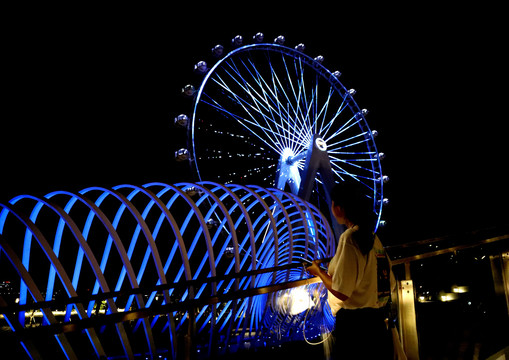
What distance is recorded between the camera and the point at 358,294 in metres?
2.12

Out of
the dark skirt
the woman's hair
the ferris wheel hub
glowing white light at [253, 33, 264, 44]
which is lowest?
the dark skirt

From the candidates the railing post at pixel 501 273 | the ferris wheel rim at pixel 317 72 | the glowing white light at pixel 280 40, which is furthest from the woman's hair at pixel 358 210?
the glowing white light at pixel 280 40

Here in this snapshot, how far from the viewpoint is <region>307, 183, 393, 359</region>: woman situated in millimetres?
2072

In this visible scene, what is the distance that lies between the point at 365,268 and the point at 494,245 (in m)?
2.74

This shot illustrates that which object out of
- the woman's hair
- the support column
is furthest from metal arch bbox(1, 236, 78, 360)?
the support column

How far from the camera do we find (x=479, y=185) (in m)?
19.8

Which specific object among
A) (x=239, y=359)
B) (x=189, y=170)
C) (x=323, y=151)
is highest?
(x=323, y=151)

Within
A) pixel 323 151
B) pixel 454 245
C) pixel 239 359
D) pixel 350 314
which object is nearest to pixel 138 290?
pixel 350 314

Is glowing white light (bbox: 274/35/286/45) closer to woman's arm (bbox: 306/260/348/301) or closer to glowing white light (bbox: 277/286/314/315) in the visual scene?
glowing white light (bbox: 277/286/314/315)

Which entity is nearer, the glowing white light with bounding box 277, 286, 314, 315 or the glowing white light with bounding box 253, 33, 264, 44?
the glowing white light with bounding box 277, 286, 314, 315

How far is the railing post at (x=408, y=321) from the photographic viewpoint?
2.87m

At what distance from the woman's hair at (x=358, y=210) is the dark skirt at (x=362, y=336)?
1.16ft

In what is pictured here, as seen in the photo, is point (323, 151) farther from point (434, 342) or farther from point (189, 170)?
point (434, 342)

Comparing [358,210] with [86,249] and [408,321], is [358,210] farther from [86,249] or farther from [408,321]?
[86,249]
